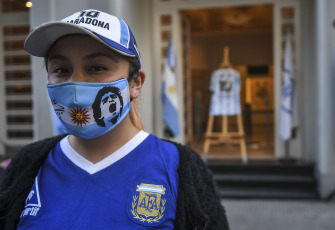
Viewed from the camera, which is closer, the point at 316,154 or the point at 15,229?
the point at 15,229

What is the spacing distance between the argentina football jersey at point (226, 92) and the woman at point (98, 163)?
5.82m

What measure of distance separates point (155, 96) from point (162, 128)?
0.64 meters

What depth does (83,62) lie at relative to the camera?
1349mm

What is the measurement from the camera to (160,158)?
4.61 feet

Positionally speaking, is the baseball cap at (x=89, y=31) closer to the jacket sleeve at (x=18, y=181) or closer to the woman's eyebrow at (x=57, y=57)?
the woman's eyebrow at (x=57, y=57)

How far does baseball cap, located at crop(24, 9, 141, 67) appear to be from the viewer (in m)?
1.29

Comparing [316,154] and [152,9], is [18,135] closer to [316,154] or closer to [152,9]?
[152,9]

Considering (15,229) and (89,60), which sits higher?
(89,60)

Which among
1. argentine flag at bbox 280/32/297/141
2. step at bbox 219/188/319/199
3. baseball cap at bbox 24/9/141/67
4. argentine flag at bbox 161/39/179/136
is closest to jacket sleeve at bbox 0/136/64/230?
baseball cap at bbox 24/9/141/67

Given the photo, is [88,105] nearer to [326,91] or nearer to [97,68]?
[97,68]

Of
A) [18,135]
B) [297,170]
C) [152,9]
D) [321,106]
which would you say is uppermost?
[152,9]

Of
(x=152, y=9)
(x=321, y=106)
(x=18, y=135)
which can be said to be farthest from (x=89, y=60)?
(x=18, y=135)

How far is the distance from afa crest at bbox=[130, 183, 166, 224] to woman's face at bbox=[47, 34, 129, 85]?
42 cm

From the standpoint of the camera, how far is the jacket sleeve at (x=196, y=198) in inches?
51.8
